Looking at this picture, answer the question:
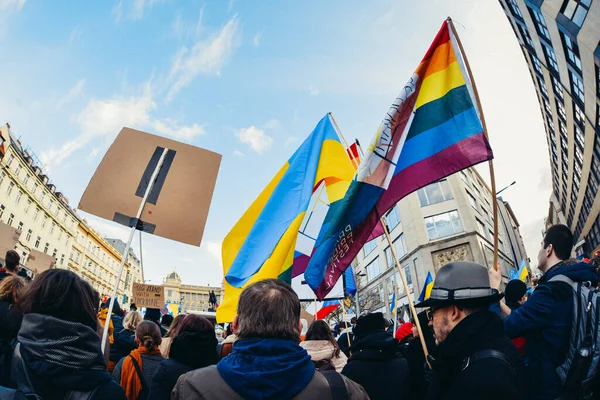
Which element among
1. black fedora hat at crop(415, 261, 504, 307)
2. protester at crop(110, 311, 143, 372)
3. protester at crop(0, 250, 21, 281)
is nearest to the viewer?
black fedora hat at crop(415, 261, 504, 307)

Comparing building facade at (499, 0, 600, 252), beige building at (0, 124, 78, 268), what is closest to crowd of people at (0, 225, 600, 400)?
building facade at (499, 0, 600, 252)

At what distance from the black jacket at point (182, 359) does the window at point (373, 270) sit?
3691 cm

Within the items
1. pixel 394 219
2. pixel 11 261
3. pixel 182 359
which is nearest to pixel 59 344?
pixel 182 359

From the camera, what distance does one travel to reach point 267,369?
5.35 ft

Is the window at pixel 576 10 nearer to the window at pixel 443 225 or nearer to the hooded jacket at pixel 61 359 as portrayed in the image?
the window at pixel 443 225

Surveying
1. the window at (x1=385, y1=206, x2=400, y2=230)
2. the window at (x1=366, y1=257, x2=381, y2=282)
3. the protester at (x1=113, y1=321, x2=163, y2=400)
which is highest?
the window at (x1=385, y1=206, x2=400, y2=230)

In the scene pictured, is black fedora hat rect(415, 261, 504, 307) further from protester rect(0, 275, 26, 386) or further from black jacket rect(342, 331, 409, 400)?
protester rect(0, 275, 26, 386)

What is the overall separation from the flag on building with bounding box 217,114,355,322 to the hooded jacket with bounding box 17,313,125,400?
3.33 meters

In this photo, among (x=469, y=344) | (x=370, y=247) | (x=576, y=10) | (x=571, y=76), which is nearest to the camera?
(x=469, y=344)

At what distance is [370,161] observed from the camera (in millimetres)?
4008

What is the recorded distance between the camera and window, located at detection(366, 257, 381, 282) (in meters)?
39.1

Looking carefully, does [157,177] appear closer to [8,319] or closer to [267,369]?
[8,319]

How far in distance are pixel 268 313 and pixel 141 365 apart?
2.61m

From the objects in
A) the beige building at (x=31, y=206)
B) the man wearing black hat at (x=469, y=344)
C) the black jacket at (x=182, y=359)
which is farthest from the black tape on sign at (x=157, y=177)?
the beige building at (x=31, y=206)
